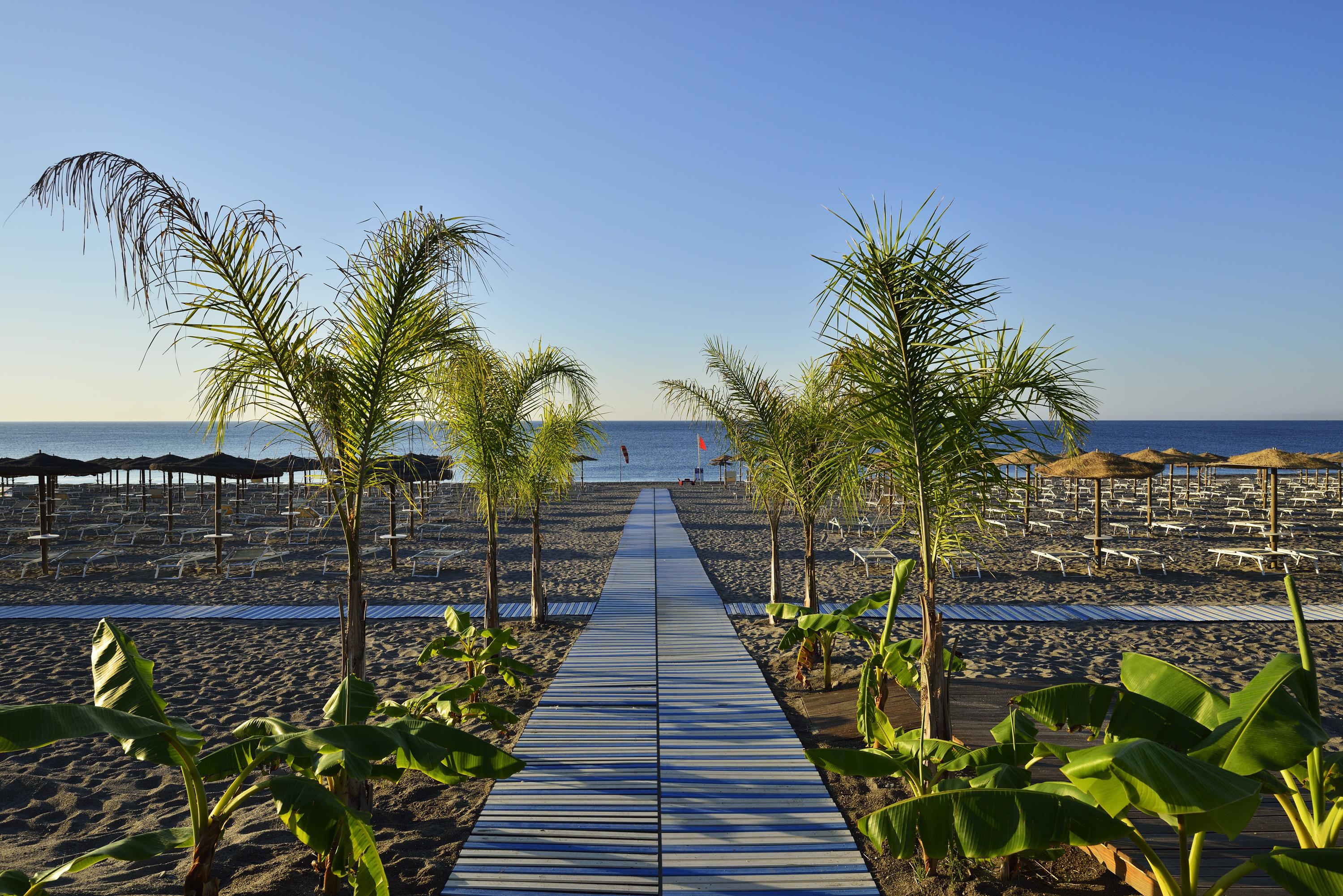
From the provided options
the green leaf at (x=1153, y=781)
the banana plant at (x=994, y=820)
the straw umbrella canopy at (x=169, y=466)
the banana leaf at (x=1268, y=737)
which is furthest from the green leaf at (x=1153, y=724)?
the straw umbrella canopy at (x=169, y=466)

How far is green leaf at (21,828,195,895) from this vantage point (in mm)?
2369

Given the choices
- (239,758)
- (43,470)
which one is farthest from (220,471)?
(239,758)

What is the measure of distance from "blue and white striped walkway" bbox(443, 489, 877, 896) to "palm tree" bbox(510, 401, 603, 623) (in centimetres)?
190

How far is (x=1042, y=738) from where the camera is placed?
4527mm

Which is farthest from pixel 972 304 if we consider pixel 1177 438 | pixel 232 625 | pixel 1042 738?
pixel 1177 438

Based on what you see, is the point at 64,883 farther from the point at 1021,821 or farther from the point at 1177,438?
the point at 1177,438

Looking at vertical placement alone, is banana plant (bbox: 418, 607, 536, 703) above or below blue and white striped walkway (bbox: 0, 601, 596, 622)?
above

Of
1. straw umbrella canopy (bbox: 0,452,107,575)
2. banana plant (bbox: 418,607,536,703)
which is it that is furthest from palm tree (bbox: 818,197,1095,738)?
straw umbrella canopy (bbox: 0,452,107,575)

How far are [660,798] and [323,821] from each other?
7.25ft

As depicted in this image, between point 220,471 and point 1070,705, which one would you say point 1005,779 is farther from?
point 220,471

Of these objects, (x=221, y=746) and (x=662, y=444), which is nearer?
(x=221, y=746)

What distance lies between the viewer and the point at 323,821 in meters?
2.66

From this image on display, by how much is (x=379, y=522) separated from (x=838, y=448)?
20854 millimetres

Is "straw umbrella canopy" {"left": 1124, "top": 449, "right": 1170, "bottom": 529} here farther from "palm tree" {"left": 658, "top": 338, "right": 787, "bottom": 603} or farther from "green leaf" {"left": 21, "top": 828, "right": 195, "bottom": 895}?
"green leaf" {"left": 21, "top": 828, "right": 195, "bottom": 895}
